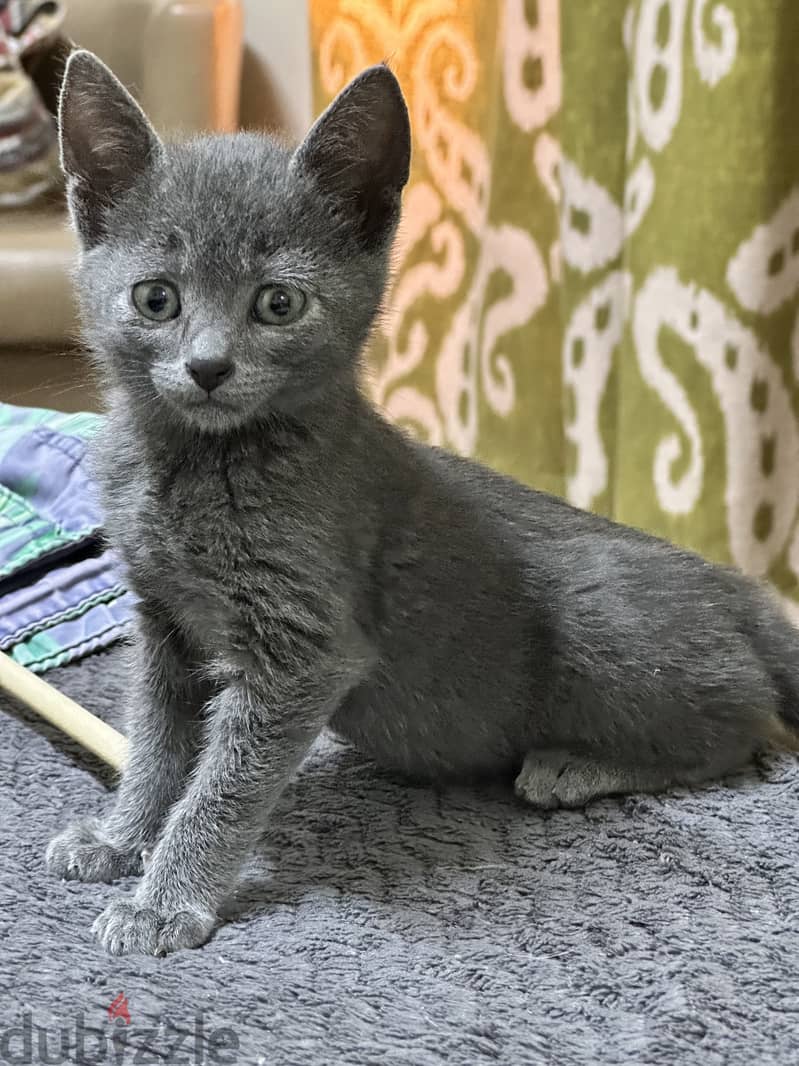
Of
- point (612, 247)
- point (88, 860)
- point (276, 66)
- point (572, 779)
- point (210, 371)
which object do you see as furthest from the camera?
Result: point (276, 66)

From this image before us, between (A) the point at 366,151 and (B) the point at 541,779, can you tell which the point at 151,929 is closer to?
(B) the point at 541,779

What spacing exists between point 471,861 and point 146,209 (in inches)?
24.2

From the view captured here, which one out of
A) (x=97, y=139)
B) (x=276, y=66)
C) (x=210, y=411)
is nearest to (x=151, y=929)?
(x=210, y=411)

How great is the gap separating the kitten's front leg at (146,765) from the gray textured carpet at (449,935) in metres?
0.03

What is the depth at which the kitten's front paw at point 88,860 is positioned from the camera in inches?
39.1

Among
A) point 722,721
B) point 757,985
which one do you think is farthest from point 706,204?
point 757,985

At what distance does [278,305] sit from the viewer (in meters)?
0.87

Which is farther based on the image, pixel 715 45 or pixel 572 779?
pixel 715 45

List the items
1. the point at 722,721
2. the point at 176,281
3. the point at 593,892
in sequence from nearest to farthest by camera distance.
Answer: the point at 176,281
the point at 593,892
the point at 722,721

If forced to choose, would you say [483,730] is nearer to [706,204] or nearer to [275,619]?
[275,619]

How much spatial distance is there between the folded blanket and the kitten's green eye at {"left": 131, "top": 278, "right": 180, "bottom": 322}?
535 millimetres

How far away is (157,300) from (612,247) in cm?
103

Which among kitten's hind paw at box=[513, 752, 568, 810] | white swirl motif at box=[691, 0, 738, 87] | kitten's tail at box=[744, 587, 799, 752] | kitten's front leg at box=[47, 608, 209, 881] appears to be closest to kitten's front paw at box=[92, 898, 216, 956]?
kitten's front leg at box=[47, 608, 209, 881]

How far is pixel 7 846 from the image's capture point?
1035 mm
